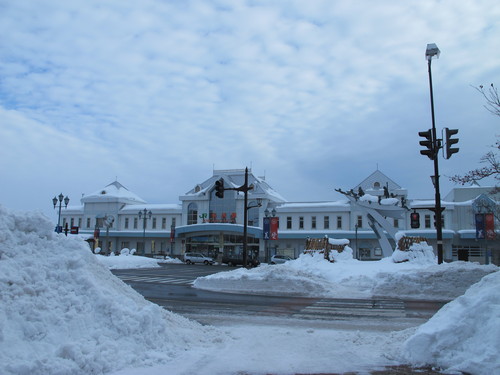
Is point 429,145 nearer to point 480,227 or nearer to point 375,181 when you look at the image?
point 480,227

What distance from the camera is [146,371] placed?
5.89 metres

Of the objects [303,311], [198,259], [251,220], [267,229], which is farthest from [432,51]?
[251,220]

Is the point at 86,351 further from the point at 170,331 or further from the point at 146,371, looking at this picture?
the point at 170,331

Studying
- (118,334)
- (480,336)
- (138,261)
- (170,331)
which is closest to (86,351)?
(118,334)

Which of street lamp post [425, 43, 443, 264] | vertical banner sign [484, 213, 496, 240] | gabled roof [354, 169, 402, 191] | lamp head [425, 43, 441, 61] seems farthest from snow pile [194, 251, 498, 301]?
gabled roof [354, 169, 402, 191]

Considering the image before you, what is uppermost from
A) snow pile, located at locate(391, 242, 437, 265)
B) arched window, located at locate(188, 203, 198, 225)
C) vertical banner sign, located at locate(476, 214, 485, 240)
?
arched window, located at locate(188, 203, 198, 225)

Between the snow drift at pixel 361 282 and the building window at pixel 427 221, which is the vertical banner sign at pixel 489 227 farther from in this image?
the building window at pixel 427 221

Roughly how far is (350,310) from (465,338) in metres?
7.63

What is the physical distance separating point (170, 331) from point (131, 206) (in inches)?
2878

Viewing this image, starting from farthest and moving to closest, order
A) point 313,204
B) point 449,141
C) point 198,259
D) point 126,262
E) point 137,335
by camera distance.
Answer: point 313,204 → point 198,259 → point 126,262 → point 449,141 → point 137,335

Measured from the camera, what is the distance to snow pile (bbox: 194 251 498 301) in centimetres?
1883

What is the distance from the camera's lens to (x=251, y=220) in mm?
69188

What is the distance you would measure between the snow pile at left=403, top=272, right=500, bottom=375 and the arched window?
6721 centimetres

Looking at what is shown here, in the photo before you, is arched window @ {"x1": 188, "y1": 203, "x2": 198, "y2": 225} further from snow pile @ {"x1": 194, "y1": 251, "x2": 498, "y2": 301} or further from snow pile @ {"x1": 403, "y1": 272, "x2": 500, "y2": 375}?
snow pile @ {"x1": 403, "y1": 272, "x2": 500, "y2": 375}
